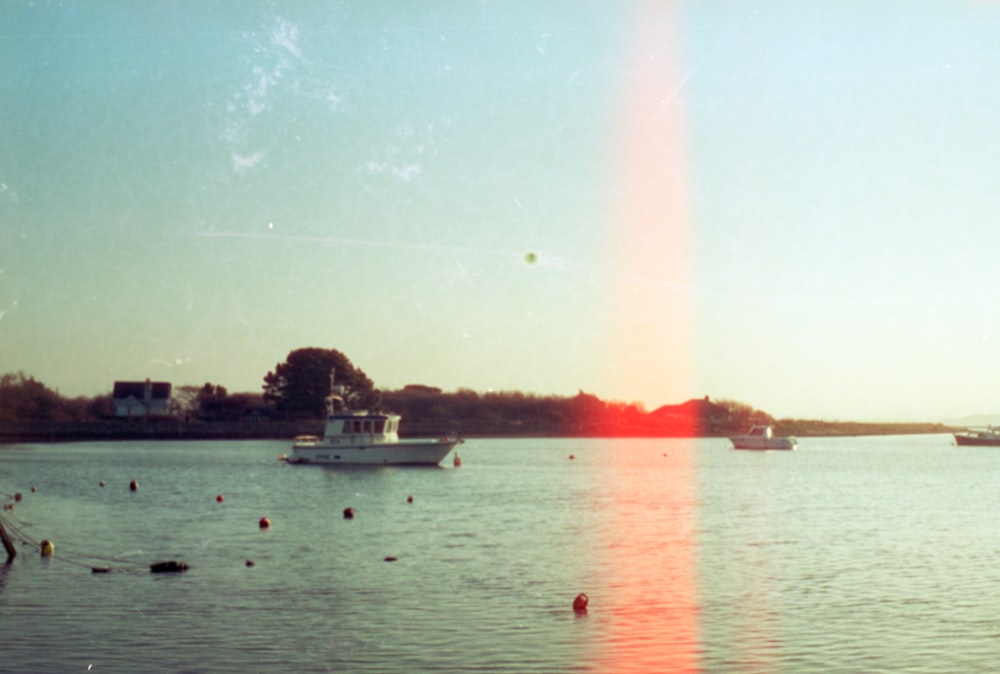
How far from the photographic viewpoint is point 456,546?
37.2 m

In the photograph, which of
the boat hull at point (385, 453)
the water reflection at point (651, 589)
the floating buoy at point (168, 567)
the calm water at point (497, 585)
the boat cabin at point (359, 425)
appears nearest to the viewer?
the calm water at point (497, 585)

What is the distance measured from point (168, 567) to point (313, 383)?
135152mm

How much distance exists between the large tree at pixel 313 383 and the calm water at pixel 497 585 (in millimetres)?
96874

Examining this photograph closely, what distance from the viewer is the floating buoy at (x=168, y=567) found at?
1187 inches

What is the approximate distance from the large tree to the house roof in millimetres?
28048

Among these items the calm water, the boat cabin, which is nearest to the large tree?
the boat cabin

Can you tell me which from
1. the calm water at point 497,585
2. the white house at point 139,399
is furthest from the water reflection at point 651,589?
the white house at point 139,399

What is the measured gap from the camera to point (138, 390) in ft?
617

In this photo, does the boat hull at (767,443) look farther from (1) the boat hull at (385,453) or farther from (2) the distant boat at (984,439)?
(1) the boat hull at (385,453)

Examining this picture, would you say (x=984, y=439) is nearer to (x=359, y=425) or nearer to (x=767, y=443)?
(x=767, y=443)

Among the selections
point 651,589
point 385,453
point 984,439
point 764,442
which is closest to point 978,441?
point 984,439

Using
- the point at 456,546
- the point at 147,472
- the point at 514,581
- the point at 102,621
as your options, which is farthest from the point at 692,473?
the point at 102,621

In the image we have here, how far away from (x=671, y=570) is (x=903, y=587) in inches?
259

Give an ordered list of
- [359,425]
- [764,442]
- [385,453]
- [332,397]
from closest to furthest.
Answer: [385,453]
[359,425]
[332,397]
[764,442]
